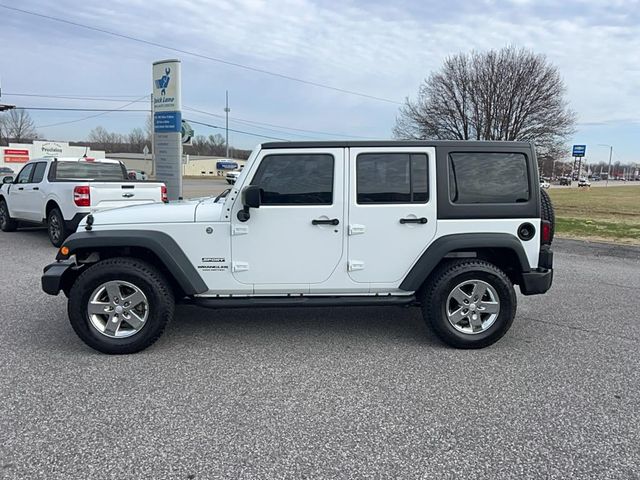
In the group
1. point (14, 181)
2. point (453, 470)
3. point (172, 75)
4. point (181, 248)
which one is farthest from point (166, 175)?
point (453, 470)

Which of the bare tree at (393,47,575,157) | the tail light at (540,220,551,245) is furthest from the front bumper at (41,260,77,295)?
the bare tree at (393,47,575,157)

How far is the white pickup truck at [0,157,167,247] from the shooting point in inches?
342

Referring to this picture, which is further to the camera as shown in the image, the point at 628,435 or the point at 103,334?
the point at 103,334

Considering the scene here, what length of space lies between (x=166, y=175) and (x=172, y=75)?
2.81 metres

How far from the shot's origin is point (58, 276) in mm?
4062

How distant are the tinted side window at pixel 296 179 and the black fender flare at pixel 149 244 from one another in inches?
34.4

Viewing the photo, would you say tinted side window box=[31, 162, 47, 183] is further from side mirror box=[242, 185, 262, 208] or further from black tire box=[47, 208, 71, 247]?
side mirror box=[242, 185, 262, 208]

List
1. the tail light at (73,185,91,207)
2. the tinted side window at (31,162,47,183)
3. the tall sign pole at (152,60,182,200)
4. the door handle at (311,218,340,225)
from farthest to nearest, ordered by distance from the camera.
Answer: the tall sign pole at (152,60,182,200), the tinted side window at (31,162,47,183), the tail light at (73,185,91,207), the door handle at (311,218,340,225)

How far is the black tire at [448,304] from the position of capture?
167 inches

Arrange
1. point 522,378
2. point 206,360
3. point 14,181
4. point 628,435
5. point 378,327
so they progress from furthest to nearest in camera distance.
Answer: point 14,181 → point 378,327 → point 206,360 → point 522,378 → point 628,435

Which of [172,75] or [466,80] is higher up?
[466,80]

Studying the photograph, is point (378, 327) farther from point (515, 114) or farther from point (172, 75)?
point (515, 114)

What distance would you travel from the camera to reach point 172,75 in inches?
536

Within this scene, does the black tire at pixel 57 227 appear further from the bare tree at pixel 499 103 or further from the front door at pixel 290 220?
the bare tree at pixel 499 103
